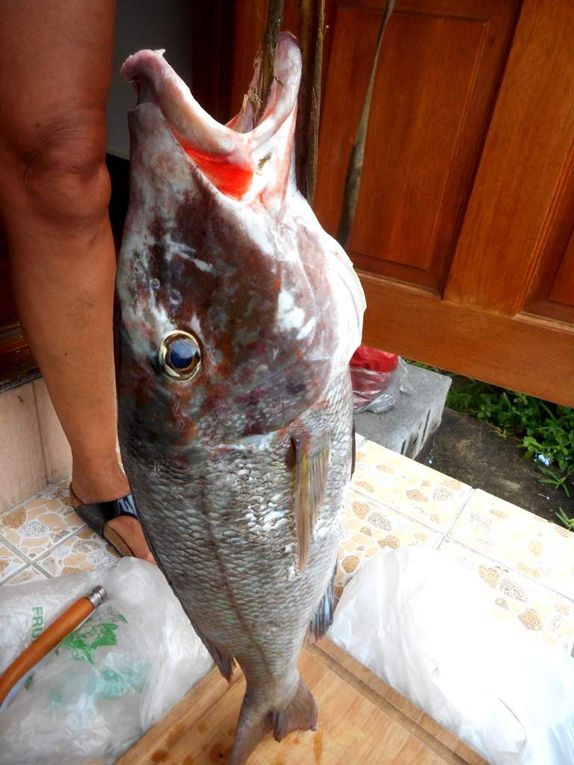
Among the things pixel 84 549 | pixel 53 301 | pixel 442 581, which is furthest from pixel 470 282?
pixel 84 549

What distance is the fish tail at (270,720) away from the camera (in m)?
1.22

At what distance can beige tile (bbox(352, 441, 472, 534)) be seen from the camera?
2123 millimetres

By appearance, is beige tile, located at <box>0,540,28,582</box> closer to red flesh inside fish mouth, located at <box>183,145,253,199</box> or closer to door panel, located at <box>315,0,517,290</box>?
door panel, located at <box>315,0,517,290</box>

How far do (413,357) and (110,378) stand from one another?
0.94 meters

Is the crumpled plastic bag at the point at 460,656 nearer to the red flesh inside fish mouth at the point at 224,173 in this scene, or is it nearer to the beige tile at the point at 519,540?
the beige tile at the point at 519,540

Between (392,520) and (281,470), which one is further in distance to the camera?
(392,520)

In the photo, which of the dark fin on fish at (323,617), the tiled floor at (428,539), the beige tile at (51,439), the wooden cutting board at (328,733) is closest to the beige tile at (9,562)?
the tiled floor at (428,539)

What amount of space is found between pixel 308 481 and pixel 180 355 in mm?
258

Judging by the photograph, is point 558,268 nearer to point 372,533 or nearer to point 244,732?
point 372,533

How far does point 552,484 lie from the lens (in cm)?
399

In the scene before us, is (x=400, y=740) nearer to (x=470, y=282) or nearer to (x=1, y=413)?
(x=470, y=282)

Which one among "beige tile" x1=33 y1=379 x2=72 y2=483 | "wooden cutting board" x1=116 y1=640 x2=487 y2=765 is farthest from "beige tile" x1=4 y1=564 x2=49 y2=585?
"wooden cutting board" x1=116 y1=640 x2=487 y2=765

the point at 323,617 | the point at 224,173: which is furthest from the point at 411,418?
the point at 224,173

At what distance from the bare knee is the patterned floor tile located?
4.28 ft
